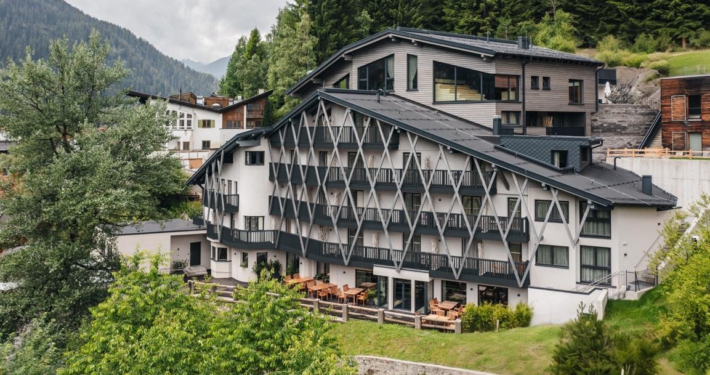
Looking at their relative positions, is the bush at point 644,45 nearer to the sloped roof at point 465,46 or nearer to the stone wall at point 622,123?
the stone wall at point 622,123

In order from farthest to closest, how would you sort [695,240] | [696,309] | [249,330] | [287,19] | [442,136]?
1. [287,19]
2. [442,136]
3. [695,240]
4. [696,309]
5. [249,330]

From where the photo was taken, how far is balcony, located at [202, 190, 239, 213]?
51369 millimetres

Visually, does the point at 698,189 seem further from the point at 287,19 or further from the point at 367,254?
the point at 287,19

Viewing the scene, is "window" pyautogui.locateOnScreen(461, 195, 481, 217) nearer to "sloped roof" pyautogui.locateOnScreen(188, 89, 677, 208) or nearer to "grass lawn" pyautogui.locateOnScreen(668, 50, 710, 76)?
"sloped roof" pyautogui.locateOnScreen(188, 89, 677, 208)

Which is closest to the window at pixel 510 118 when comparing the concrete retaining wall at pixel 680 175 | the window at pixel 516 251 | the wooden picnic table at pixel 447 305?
the concrete retaining wall at pixel 680 175

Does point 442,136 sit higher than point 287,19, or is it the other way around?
point 287,19

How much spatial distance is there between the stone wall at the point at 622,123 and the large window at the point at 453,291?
2154 centimetres

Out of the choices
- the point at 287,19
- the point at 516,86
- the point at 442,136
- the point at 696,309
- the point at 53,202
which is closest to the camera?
the point at 696,309

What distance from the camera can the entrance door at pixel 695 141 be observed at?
4906cm

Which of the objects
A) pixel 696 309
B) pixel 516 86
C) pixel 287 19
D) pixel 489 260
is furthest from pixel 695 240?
pixel 287 19

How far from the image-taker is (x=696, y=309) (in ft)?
89.5

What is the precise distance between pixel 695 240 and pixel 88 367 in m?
25.1

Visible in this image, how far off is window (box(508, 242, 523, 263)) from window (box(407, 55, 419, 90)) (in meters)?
13.9

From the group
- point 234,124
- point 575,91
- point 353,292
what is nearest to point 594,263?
point 353,292
